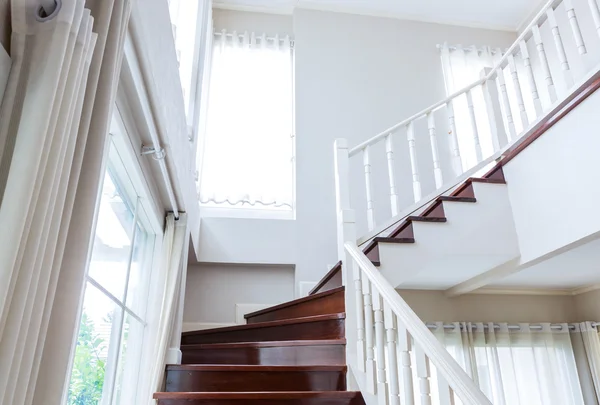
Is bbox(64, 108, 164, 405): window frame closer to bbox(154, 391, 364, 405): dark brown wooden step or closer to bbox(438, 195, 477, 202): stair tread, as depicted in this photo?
bbox(154, 391, 364, 405): dark brown wooden step

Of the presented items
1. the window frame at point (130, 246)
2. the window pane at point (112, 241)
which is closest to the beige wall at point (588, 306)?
the window frame at point (130, 246)

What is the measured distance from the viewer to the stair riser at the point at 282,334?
2354mm

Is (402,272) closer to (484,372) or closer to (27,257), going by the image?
(484,372)

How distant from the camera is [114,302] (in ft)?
5.94

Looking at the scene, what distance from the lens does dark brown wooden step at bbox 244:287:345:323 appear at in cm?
244

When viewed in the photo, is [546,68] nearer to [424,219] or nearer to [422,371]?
[424,219]

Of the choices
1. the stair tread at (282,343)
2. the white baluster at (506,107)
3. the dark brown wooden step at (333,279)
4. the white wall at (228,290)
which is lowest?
the stair tread at (282,343)

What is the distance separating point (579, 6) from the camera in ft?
13.7

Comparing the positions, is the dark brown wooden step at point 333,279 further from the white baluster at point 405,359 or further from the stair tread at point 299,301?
the white baluster at point 405,359

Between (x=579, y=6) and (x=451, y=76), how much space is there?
4.10 feet

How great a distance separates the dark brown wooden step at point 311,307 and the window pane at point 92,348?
3.70 feet

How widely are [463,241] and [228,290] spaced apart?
6.32ft

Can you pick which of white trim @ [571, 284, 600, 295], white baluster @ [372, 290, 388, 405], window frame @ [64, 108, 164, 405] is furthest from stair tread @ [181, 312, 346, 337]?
white trim @ [571, 284, 600, 295]

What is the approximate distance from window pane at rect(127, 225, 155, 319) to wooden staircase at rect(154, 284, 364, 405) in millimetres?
381
